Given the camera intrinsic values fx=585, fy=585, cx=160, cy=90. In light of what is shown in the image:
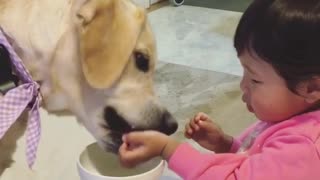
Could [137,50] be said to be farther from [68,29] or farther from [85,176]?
[85,176]

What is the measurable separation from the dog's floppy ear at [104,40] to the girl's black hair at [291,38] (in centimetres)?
21

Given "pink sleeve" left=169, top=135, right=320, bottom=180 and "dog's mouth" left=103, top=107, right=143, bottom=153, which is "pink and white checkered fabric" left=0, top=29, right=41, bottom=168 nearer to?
"dog's mouth" left=103, top=107, right=143, bottom=153

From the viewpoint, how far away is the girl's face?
34.4 inches

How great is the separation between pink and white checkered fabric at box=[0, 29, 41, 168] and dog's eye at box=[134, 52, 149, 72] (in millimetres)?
173

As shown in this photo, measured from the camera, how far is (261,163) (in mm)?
841

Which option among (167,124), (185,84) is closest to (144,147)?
(167,124)

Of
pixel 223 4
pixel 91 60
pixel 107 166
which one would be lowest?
pixel 223 4

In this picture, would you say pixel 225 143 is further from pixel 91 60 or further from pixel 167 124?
pixel 91 60

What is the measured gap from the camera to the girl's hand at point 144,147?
91cm

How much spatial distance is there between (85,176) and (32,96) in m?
0.16

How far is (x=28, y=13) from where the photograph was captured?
95 centimetres

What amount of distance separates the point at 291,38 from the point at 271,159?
18 centimetres

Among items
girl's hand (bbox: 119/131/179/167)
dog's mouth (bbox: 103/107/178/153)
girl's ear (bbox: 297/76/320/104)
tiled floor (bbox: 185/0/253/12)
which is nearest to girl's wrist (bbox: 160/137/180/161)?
girl's hand (bbox: 119/131/179/167)

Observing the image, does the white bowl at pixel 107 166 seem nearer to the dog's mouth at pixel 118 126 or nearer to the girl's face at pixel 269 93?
the dog's mouth at pixel 118 126
